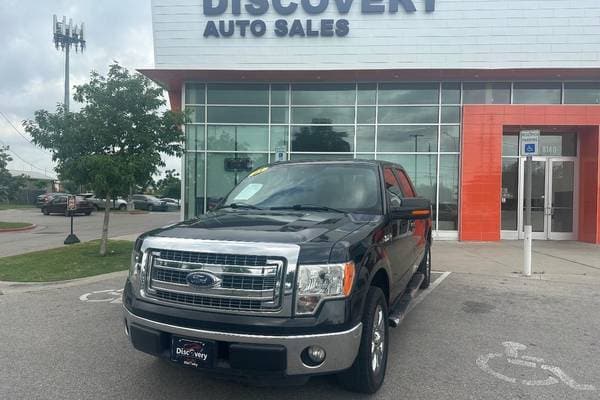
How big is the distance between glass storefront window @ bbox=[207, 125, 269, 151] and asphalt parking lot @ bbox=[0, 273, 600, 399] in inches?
388

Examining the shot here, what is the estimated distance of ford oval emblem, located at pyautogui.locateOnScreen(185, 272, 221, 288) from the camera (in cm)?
312

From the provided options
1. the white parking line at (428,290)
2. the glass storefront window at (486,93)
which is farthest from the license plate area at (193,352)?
Result: the glass storefront window at (486,93)

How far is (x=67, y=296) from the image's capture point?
7.06 metres

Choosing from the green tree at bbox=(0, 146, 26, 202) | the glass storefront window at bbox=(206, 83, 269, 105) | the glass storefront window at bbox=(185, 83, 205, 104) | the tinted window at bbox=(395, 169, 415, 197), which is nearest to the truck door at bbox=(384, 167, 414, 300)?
the tinted window at bbox=(395, 169, 415, 197)

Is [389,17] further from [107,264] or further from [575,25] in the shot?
[107,264]

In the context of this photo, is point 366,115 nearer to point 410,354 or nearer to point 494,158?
point 494,158

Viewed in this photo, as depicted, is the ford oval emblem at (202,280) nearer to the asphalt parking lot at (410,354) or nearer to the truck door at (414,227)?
the asphalt parking lot at (410,354)

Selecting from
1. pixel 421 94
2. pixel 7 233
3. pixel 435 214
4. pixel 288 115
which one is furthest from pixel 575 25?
pixel 7 233

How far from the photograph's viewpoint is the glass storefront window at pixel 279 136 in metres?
16.4

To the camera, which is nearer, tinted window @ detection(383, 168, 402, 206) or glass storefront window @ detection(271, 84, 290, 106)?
tinted window @ detection(383, 168, 402, 206)

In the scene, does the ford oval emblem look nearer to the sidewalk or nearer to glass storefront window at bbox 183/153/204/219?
the sidewalk

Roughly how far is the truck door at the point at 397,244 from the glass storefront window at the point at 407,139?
11.0 metres

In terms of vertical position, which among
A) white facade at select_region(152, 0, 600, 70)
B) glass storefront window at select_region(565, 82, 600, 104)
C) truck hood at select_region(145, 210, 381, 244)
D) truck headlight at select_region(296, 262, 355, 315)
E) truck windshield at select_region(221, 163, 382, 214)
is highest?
white facade at select_region(152, 0, 600, 70)

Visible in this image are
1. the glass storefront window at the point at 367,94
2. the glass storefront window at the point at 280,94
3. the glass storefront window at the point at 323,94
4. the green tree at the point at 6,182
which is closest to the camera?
the glass storefront window at the point at 367,94
